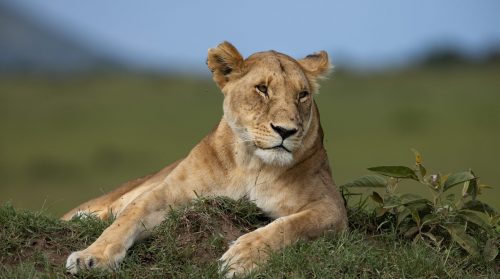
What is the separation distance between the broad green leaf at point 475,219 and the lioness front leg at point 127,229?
5.65 ft

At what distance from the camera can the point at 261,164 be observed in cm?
619

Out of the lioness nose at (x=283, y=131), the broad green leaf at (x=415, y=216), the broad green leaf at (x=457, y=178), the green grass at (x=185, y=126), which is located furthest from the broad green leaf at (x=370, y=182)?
the green grass at (x=185, y=126)

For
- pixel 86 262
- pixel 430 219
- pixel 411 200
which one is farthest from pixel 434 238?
pixel 86 262

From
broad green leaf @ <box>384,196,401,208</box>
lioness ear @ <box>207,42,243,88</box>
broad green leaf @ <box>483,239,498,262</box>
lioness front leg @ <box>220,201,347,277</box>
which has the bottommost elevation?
broad green leaf @ <box>483,239,498,262</box>

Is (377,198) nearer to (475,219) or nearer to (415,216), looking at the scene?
(415,216)

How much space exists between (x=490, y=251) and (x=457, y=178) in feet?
1.61

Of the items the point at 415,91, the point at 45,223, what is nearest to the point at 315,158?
the point at 45,223

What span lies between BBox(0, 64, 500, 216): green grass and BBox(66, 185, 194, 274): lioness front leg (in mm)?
18351

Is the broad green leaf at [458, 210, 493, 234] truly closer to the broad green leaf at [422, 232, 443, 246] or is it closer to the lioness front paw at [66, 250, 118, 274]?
the broad green leaf at [422, 232, 443, 246]

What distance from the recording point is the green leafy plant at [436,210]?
20.7 feet

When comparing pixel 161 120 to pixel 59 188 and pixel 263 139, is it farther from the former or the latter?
pixel 263 139

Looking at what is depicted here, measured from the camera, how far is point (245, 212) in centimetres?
627

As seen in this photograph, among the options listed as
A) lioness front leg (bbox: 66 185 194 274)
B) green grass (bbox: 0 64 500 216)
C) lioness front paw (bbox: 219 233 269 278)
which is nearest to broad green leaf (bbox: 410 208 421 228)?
lioness front paw (bbox: 219 233 269 278)

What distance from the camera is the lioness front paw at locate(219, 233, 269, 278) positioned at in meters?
5.56
